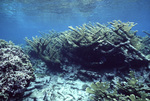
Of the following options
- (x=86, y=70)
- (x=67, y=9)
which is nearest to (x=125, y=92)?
(x=86, y=70)

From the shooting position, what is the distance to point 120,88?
9.45ft

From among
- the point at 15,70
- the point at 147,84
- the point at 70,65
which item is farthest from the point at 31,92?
the point at 147,84

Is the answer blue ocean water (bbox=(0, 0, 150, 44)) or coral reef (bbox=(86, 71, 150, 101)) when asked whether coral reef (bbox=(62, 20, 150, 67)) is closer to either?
coral reef (bbox=(86, 71, 150, 101))

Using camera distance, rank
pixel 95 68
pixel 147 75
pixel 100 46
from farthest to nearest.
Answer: pixel 95 68, pixel 100 46, pixel 147 75

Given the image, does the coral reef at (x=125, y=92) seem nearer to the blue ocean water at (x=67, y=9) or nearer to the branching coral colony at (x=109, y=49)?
the branching coral colony at (x=109, y=49)

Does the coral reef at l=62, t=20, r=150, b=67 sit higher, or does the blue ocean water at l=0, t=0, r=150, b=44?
the blue ocean water at l=0, t=0, r=150, b=44

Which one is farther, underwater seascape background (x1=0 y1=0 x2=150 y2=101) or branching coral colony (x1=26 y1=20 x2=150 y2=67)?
branching coral colony (x1=26 y1=20 x2=150 y2=67)

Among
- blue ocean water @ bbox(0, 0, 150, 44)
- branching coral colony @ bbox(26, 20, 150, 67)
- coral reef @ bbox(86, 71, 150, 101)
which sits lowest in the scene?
coral reef @ bbox(86, 71, 150, 101)

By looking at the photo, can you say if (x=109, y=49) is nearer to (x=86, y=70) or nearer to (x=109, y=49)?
(x=109, y=49)

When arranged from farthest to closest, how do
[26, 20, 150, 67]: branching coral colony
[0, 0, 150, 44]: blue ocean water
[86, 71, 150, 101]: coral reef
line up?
[0, 0, 150, 44]: blue ocean water → [26, 20, 150, 67]: branching coral colony → [86, 71, 150, 101]: coral reef

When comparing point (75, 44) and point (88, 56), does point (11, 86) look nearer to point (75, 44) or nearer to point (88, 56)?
point (75, 44)

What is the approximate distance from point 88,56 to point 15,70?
2.81m

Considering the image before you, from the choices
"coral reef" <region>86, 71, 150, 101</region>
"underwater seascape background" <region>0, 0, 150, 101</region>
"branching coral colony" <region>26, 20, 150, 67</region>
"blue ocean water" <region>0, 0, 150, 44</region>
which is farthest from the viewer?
Result: "blue ocean water" <region>0, 0, 150, 44</region>

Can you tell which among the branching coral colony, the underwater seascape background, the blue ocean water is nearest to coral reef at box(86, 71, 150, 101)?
the underwater seascape background
